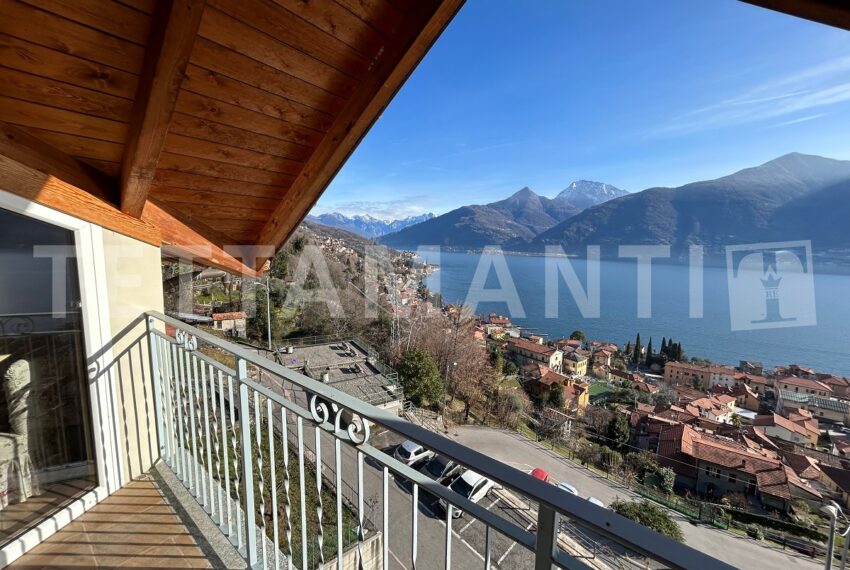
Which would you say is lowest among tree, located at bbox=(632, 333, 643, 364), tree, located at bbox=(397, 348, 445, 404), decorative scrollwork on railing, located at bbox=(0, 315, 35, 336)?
tree, located at bbox=(632, 333, 643, 364)

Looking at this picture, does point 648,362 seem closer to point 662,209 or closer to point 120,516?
point 120,516

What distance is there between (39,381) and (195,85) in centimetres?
179

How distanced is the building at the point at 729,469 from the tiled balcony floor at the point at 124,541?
19.2 meters

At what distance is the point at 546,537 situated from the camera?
2.14 feet

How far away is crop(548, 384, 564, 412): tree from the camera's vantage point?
2052 centimetres

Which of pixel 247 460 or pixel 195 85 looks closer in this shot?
pixel 247 460

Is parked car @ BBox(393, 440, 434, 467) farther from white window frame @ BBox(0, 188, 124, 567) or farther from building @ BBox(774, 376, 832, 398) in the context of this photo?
building @ BBox(774, 376, 832, 398)

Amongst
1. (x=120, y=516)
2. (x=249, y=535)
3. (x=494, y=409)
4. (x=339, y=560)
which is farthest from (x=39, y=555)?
(x=494, y=409)

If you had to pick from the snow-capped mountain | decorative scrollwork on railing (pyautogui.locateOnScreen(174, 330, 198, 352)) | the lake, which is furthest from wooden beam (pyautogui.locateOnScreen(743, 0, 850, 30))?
the snow-capped mountain

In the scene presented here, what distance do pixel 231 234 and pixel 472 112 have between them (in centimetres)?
4696

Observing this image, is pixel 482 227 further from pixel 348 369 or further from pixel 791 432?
pixel 348 369

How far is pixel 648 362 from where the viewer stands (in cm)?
2819

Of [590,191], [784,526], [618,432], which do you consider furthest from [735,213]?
[590,191]

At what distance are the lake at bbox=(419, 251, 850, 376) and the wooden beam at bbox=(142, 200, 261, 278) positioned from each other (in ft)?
52.0
